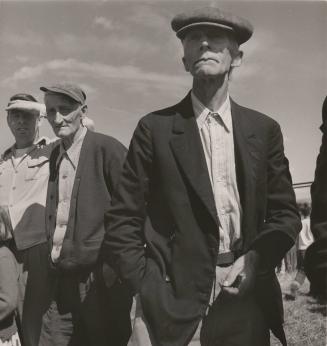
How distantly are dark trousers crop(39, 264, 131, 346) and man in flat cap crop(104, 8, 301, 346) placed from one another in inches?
37.0

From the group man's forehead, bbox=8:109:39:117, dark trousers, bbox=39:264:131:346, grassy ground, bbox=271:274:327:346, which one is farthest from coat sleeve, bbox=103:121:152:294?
grassy ground, bbox=271:274:327:346

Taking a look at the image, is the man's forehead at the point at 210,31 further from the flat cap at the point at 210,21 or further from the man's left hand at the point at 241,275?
the man's left hand at the point at 241,275

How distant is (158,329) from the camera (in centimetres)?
237

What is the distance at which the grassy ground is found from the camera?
470 cm

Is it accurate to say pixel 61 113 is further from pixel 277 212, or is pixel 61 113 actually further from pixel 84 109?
pixel 277 212

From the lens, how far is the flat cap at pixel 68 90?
11.4 feet

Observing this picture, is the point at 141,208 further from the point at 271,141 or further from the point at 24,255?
the point at 24,255

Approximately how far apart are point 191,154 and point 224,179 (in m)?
0.19

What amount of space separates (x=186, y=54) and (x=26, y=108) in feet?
6.51

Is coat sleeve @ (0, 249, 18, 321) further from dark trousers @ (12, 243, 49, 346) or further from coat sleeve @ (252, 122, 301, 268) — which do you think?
coat sleeve @ (252, 122, 301, 268)

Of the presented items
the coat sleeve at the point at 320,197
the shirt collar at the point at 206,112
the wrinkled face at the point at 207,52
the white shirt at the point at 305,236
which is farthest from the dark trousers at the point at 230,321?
A: the white shirt at the point at 305,236

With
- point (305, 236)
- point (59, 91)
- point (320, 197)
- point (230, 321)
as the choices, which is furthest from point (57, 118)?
point (305, 236)

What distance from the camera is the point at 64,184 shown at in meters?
3.52

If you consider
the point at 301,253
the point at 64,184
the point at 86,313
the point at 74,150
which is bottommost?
the point at 301,253
